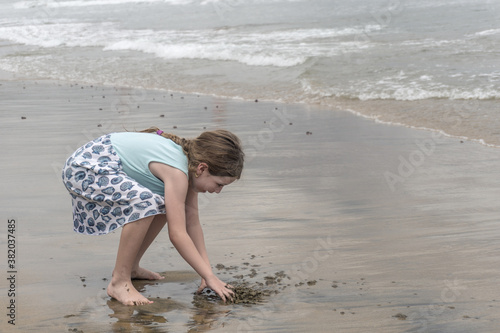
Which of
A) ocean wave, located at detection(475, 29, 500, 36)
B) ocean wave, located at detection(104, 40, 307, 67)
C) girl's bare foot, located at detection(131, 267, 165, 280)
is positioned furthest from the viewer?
ocean wave, located at detection(475, 29, 500, 36)

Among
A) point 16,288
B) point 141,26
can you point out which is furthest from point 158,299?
point 141,26

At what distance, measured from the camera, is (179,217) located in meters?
3.30

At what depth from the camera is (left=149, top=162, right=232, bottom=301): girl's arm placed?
3289 mm

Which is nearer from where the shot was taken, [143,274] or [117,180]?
[117,180]

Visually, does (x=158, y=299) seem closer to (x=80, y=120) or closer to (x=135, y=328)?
(x=135, y=328)

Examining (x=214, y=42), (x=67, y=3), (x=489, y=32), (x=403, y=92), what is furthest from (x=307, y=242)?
(x=67, y=3)

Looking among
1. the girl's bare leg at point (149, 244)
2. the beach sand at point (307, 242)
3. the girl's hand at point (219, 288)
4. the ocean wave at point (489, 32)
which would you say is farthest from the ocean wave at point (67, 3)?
the girl's hand at point (219, 288)

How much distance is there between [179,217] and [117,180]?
0.37m

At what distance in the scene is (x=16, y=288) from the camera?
353 centimetres

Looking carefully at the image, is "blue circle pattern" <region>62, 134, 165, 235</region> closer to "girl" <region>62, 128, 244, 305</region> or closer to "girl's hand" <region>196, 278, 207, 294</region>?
"girl" <region>62, 128, 244, 305</region>

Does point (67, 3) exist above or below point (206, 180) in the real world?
above

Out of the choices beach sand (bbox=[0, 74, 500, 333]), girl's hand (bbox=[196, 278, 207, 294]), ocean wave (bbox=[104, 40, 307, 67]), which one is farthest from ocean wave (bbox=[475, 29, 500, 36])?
girl's hand (bbox=[196, 278, 207, 294])

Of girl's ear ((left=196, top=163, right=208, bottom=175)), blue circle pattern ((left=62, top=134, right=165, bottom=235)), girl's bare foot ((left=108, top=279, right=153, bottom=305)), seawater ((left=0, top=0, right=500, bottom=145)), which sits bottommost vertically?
girl's bare foot ((left=108, top=279, right=153, bottom=305))

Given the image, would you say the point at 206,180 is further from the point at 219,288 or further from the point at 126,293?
the point at 126,293
